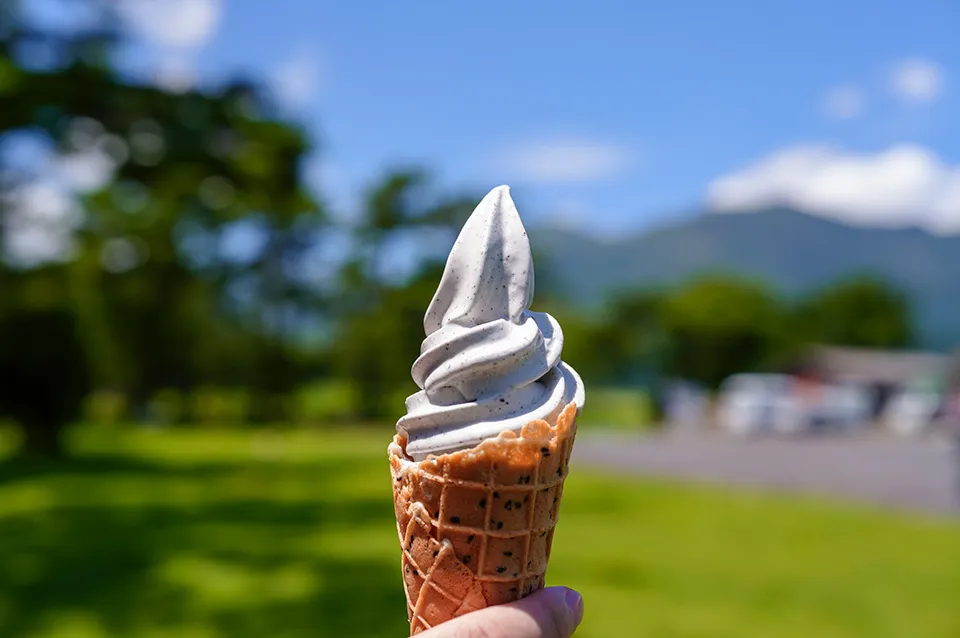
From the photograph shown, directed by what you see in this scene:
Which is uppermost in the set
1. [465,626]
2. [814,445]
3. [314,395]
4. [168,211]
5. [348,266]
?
[465,626]

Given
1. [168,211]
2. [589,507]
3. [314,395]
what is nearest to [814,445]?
[589,507]

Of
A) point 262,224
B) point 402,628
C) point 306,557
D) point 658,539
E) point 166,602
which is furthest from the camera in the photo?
point 262,224

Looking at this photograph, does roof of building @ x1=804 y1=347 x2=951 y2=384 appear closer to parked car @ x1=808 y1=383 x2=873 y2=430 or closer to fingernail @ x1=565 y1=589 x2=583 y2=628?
parked car @ x1=808 y1=383 x2=873 y2=430

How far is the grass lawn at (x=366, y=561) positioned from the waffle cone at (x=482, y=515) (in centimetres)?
454

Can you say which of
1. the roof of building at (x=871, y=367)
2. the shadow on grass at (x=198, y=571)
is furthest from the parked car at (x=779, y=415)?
the shadow on grass at (x=198, y=571)

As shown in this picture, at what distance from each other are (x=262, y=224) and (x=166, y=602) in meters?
28.1

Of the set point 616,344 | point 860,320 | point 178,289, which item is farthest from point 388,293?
point 860,320

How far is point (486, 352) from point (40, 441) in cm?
1788

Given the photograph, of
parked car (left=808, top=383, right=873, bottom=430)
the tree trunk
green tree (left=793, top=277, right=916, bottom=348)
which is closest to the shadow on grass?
the tree trunk

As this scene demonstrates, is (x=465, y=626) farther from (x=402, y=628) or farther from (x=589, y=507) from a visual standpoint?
(x=589, y=507)

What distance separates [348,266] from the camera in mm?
35781

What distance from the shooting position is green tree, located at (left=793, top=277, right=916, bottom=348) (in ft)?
→ 216

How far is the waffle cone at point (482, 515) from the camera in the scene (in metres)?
2.23

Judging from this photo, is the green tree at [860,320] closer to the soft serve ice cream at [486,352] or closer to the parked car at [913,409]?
the parked car at [913,409]
